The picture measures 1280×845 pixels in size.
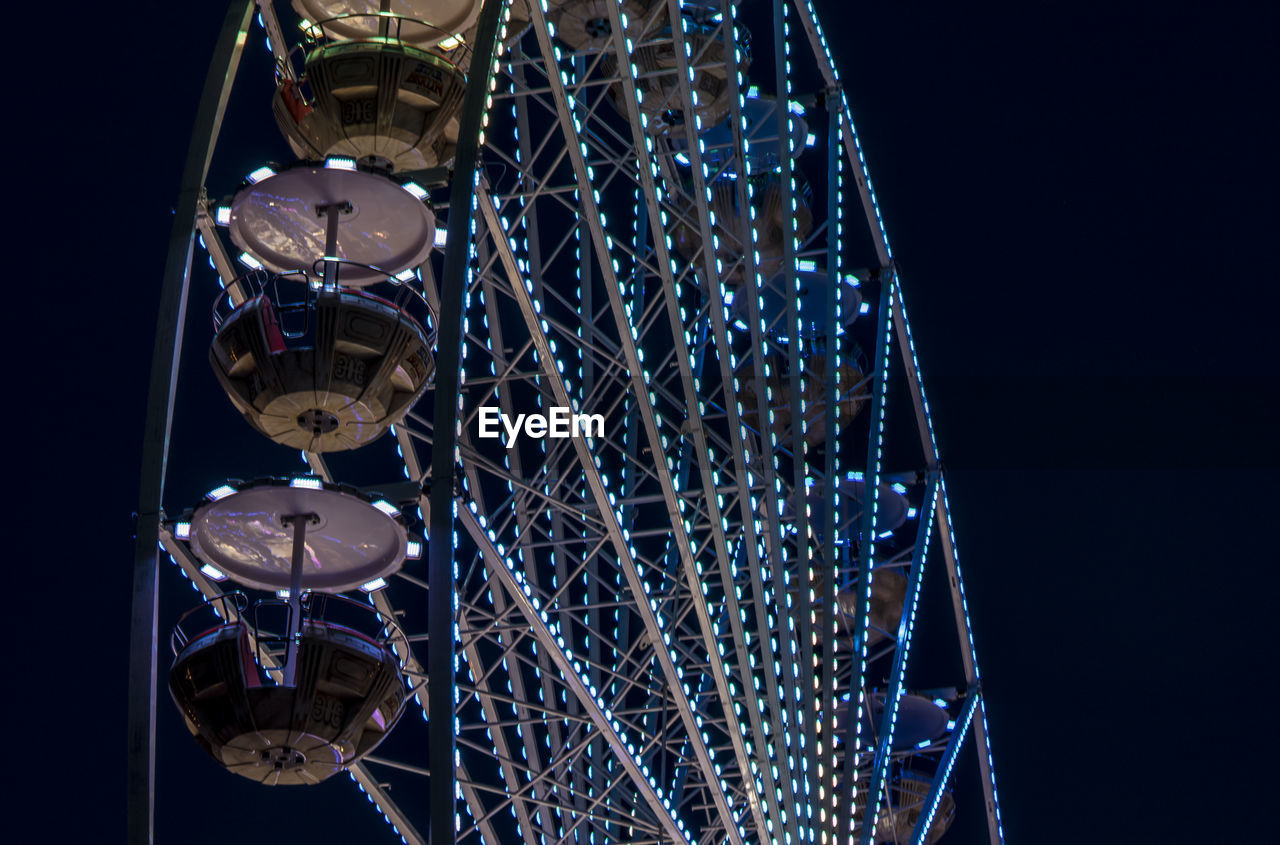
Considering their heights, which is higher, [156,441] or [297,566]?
[156,441]

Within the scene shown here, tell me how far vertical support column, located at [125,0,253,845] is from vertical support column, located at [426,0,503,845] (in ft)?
5.49

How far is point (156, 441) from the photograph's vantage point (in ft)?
35.3

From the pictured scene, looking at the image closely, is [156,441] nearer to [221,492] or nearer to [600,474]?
[221,492]

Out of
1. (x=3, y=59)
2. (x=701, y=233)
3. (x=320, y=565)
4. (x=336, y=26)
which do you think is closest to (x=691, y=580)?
(x=701, y=233)

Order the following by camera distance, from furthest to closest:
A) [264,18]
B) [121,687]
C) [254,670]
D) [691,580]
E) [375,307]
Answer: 1. [121,687]
2. [691,580]
3. [264,18]
4. [375,307]
5. [254,670]

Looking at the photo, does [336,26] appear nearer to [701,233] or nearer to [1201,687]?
[701,233]

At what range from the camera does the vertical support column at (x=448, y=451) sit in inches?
362

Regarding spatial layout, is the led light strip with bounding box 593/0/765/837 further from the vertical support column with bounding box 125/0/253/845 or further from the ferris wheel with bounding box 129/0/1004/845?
the vertical support column with bounding box 125/0/253/845

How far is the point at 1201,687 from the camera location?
90.4 ft

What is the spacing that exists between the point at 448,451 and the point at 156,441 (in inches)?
79.3

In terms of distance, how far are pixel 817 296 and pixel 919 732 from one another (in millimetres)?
5392

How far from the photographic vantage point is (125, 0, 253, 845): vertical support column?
988 centimetres

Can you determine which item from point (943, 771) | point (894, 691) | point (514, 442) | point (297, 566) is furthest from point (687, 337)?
point (943, 771)

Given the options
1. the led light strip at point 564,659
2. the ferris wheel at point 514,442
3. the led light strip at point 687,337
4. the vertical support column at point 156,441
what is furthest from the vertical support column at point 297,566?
the led light strip at point 687,337
